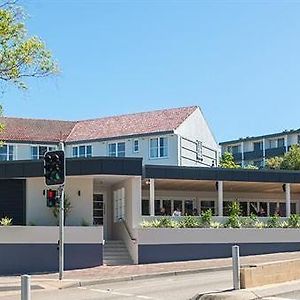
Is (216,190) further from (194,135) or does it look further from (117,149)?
(117,149)

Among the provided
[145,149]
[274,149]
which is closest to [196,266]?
[145,149]

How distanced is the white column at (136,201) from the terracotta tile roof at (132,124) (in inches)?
927

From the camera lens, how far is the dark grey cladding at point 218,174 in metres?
30.5

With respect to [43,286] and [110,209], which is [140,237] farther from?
[43,286]

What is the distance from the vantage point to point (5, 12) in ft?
48.3

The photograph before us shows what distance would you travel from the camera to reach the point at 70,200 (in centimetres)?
2986

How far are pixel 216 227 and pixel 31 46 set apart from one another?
55.8ft

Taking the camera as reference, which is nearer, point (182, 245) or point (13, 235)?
point (13, 235)

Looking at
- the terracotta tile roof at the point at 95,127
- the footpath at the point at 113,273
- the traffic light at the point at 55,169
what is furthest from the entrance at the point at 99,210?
the terracotta tile roof at the point at 95,127

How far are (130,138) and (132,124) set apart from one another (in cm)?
266

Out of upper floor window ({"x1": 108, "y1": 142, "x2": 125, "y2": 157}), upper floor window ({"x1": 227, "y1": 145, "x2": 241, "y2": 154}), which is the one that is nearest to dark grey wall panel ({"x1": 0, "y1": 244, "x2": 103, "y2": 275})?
upper floor window ({"x1": 108, "y1": 142, "x2": 125, "y2": 157})

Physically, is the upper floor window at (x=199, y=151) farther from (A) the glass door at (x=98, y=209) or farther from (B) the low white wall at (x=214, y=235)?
(B) the low white wall at (x=214, y=235)

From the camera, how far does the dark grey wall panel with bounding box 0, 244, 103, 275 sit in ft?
86.3

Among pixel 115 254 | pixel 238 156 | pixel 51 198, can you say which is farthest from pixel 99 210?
pixel 238 156
